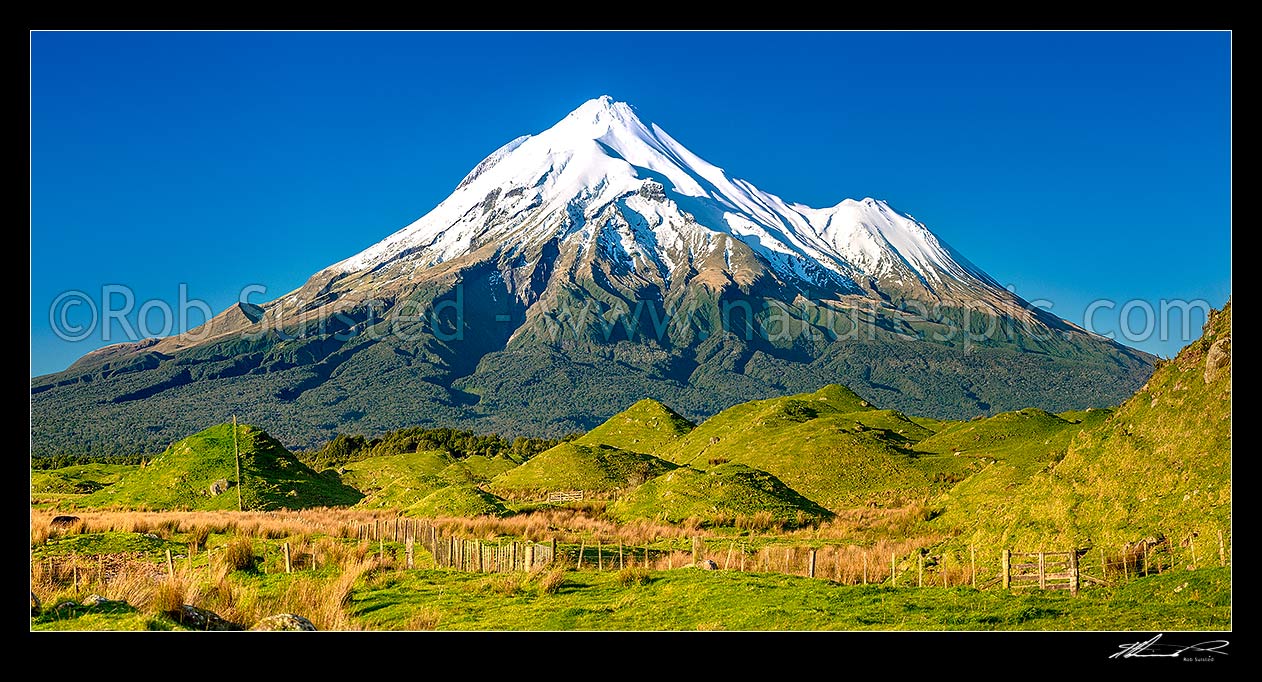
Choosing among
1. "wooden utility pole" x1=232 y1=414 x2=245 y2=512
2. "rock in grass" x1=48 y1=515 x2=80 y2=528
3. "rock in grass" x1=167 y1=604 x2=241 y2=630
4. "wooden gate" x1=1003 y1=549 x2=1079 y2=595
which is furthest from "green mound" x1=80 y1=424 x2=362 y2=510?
"wooden gate" x1=1003 y1=549 x2=1079 y2=595

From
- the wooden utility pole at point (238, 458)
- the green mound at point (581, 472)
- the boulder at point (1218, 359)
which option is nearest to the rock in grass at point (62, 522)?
the wooden utility pole at point (238, 458)

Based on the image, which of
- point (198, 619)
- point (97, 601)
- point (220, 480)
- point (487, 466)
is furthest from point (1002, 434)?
point (97, 601)

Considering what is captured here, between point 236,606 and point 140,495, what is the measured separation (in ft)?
91.3

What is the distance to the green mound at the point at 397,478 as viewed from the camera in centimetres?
4538

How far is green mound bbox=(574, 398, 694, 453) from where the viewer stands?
72.5 m

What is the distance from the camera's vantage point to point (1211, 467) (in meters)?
15.3

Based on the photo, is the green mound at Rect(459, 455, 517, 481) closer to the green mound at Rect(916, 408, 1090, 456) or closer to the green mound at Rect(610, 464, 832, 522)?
the green mound at Rect(610, 464, 832, 522)

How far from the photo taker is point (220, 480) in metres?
38.4

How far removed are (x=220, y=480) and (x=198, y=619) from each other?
93.9ft
